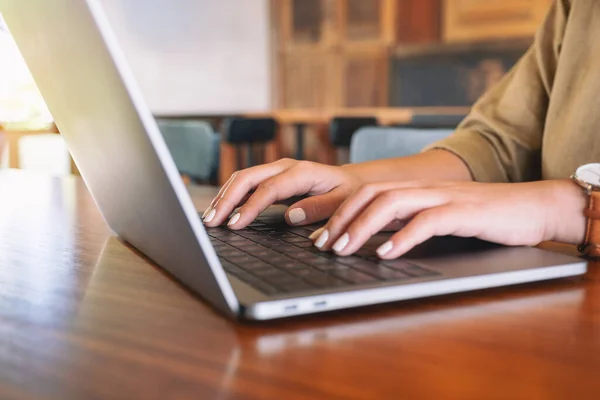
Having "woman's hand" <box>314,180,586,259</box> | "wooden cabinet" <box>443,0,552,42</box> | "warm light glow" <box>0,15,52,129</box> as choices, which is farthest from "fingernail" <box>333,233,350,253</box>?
"wooden cabinet" <box>443,0,552,42</box>

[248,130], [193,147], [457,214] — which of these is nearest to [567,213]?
[457,214]

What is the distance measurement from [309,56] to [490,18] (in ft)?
4.75

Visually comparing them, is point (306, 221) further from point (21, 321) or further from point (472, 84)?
point (472, 84)

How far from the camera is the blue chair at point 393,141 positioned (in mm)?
1488

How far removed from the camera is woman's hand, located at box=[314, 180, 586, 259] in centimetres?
50

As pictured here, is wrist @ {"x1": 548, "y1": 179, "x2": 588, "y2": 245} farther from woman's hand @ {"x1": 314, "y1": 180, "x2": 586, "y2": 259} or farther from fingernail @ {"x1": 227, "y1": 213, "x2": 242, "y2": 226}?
fingernail @ {"x1": 227, "y1": 213, "x2": 242, "y2": 226}

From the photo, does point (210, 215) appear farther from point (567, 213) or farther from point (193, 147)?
point (193, 147)

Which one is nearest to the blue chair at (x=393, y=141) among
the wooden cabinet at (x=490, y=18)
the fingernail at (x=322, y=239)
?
the fingernail at (x=322, y=239)

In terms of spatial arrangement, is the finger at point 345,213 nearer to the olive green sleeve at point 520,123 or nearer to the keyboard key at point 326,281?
the keyboard key at point 326,281

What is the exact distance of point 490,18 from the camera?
15.3 feet

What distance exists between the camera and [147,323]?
1.21 feet

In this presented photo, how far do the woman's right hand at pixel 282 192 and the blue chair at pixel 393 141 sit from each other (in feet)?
2.57

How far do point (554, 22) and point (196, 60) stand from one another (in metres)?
4.40

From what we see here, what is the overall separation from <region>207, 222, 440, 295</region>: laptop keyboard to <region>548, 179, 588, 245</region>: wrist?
20cm
